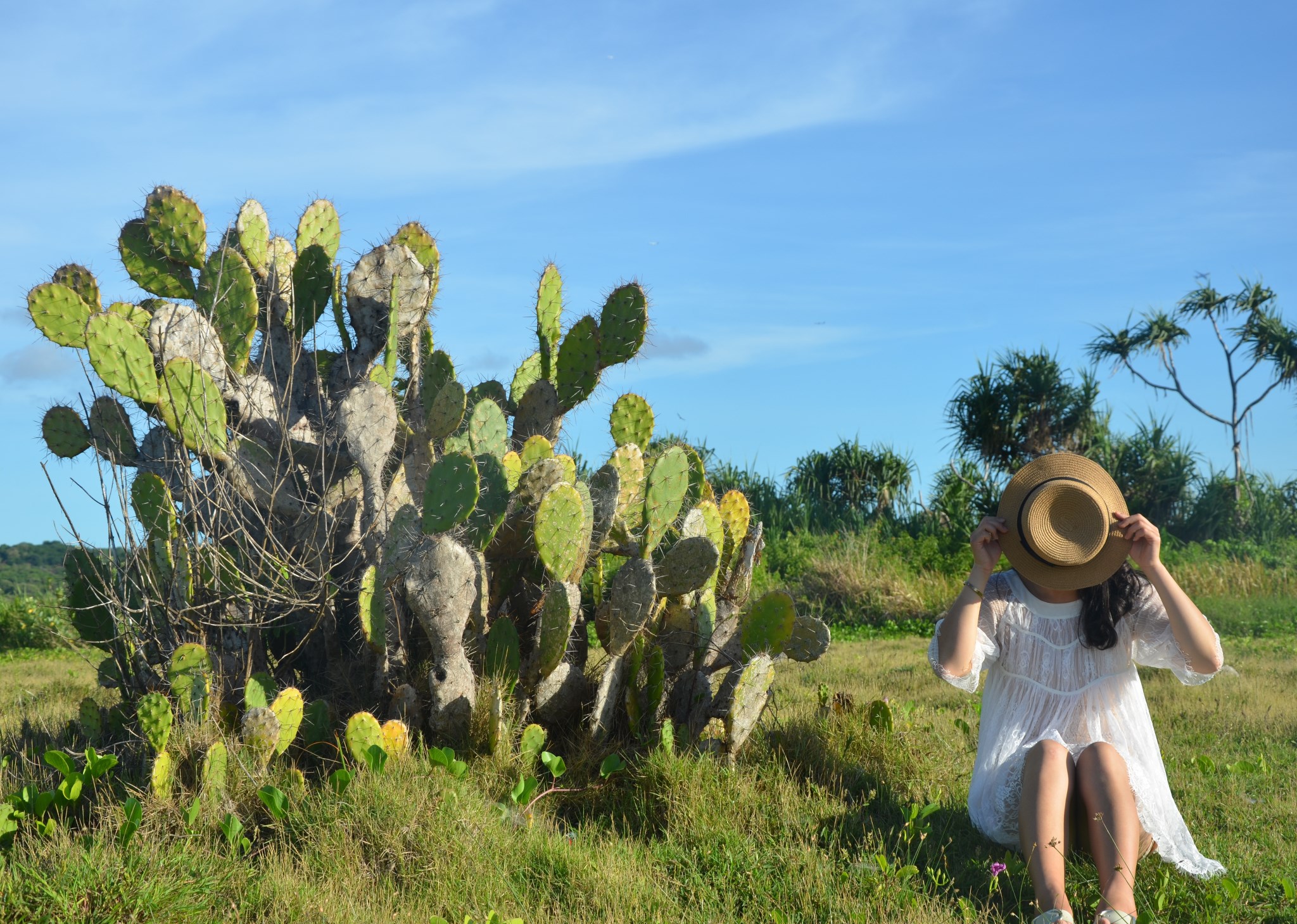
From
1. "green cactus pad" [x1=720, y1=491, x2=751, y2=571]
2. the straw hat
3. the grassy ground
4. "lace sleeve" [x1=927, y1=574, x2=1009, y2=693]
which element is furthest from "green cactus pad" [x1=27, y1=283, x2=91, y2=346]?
the straw hat

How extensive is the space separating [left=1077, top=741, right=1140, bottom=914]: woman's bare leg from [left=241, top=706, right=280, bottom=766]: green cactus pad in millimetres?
2608

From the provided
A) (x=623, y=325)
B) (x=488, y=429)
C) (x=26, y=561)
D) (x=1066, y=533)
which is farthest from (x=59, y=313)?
(x=26, y=561)

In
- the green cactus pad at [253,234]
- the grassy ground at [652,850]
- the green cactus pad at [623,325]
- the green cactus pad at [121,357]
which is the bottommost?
the grassy ground at [652,850]

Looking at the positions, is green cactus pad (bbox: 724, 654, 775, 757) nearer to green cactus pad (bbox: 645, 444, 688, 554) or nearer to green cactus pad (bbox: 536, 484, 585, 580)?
green cactus pad (bbox: 645, 444, 688, 554)

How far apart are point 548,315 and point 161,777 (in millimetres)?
2543

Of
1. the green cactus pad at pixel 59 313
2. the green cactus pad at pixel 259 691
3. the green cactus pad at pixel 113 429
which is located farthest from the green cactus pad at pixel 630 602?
the green cactus pad at pixel 59 313

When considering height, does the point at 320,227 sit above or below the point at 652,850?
above

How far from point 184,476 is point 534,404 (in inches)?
62.6

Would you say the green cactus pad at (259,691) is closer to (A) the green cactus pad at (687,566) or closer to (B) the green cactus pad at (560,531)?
(B) the green cactus pad at (560,531)

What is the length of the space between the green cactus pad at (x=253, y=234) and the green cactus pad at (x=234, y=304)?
0.22 m

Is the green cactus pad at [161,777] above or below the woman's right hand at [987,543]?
below

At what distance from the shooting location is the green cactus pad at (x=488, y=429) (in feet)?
14.8

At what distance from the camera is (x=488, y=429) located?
4.55 metres

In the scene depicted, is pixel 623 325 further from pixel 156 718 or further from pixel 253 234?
pixel 156 718
